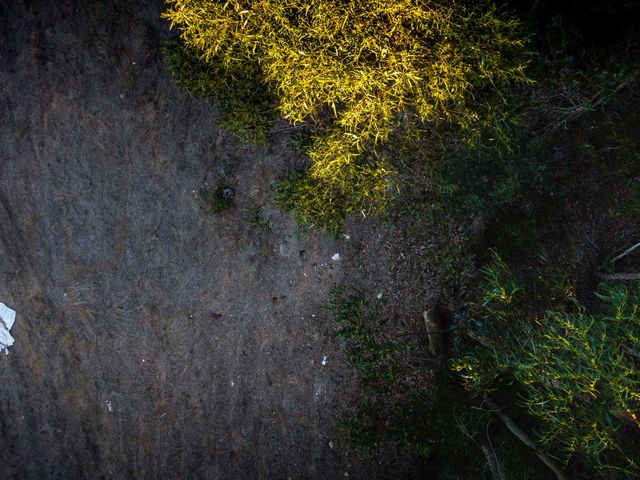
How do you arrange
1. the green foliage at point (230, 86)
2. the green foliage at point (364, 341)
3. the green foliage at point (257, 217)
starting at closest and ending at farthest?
1. the green foliage at point (230, 86)
2. the green foliage at point (364, 341)
3. the green foliage at point (257, 217)

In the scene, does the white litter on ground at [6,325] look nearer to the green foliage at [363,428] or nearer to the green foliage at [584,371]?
the green foliage at [363,428]

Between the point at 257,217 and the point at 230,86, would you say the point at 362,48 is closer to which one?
the point at 230,86

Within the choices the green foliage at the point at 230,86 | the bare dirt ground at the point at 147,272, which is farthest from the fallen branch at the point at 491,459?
the green foliage at the point at 230,86

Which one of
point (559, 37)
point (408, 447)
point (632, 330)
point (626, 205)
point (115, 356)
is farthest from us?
point (115, 356)

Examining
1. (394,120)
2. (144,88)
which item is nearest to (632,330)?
(394,120)

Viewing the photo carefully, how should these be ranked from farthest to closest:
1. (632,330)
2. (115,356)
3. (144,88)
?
(115,356) → (144,88) → (632,330)

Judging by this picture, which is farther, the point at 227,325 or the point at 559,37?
the point at 227,325

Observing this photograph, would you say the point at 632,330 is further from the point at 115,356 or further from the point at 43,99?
the point at 43,99

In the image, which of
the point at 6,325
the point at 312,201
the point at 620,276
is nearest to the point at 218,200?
the point at 312,201
